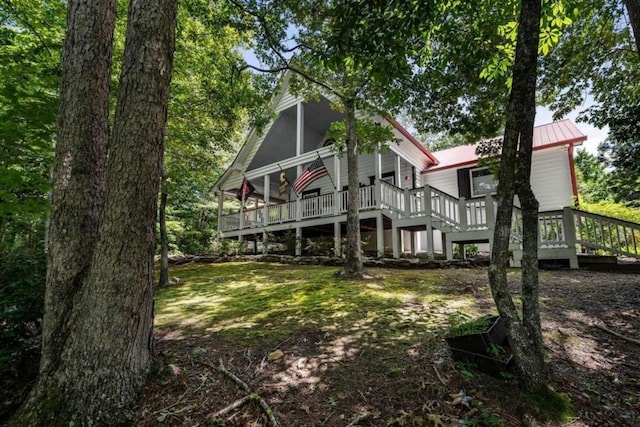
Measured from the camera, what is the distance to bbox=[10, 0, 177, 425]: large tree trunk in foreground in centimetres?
197

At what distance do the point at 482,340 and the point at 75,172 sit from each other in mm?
3483

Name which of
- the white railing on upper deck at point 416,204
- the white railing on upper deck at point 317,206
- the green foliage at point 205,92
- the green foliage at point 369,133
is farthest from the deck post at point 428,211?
the green foliage at point 205,92

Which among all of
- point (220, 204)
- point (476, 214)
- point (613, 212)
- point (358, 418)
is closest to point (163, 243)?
point (358, 418)

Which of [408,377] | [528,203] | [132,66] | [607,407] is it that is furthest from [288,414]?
[132,66]

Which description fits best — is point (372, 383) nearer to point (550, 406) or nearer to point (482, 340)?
point (482, 340)

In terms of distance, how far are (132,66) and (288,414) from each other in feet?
9.07

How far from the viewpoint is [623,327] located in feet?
10.7

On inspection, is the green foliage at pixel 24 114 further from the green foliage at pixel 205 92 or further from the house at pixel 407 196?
the house at pixel 407 196

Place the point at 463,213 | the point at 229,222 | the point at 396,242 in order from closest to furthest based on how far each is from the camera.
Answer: the point at 463,213 → the point at 396,242 → the point at 229,222

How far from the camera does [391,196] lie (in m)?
9.78

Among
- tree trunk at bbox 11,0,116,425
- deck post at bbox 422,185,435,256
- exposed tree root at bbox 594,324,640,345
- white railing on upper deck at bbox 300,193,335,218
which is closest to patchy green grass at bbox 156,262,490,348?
exposed tree root at bbox 594,324,640,345

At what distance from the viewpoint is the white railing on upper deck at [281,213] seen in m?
12.6

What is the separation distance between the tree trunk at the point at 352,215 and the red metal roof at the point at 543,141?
6687 mm

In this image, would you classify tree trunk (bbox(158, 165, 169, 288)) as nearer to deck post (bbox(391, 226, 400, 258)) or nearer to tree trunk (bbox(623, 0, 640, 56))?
deck post (bbox(391, 226, 400, 258))
